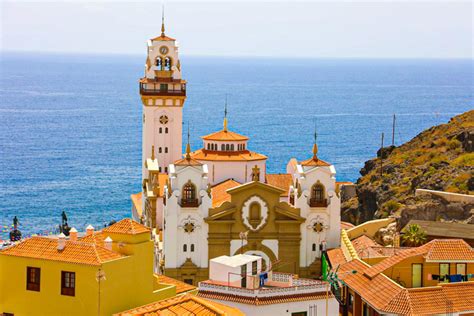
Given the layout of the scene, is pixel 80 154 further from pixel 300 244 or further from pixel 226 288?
pixel 226 288

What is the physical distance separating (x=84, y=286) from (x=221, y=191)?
25.1 meters

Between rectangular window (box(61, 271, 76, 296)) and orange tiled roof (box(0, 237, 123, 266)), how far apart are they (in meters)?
0.44

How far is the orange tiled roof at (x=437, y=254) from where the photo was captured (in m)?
45.7

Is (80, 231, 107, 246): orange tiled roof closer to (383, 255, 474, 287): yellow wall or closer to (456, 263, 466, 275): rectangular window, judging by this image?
(383, 255, 474, 287): yellow wall

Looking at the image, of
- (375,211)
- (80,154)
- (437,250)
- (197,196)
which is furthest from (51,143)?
(437,250)

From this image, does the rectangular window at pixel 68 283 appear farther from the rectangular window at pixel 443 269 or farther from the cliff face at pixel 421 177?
the cliff face at pixel 421 177

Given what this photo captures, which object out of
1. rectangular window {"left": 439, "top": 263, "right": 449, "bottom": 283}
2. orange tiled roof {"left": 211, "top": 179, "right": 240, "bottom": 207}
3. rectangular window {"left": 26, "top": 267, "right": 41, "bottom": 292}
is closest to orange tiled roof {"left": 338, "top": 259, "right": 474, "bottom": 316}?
rectangular window {"left": 439, "top": 263, "right": 449, "bottom": 283}

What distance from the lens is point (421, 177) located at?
7325 centimetres

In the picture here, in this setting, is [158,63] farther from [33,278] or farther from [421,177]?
[33,278]

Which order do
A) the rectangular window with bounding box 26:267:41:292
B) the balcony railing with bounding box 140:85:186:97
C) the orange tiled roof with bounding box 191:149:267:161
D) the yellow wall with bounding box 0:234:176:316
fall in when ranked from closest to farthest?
the yellow wall with bounding box 0:234:176:316 < the rectangular window with bounding box 26:267:41:292 < the orange tiled roof with bounding box 191:149:267:161 < the balcony railing with bounding box 140:85:186:97

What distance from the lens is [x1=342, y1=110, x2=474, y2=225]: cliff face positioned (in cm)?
6109

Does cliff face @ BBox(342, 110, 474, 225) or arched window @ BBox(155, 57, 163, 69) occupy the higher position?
arched window @ BBox(155, 57, 163, 69)

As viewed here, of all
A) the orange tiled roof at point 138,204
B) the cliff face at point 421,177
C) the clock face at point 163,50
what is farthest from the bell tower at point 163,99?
the cliff face at point 421,177

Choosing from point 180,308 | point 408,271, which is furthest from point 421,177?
point 180,308
